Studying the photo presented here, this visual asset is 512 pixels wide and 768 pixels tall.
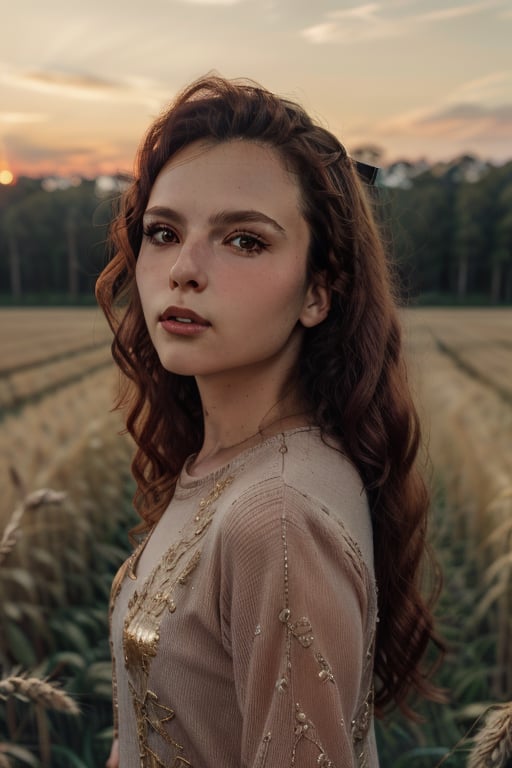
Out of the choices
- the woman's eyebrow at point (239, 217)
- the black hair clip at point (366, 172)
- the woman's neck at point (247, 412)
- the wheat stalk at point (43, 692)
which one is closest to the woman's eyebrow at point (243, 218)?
the woman's eyebrow at point (239, 217)

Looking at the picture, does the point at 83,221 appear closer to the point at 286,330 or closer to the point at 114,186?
the point at 114,186

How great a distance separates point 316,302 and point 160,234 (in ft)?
0.89

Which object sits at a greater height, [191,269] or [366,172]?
[366,172]

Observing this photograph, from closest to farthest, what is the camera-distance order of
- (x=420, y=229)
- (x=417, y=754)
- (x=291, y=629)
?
1. (x=291, y=629)
2. (x=417, y=754)
3. (x=420, y=229)

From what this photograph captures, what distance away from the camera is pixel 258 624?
2.95 ft

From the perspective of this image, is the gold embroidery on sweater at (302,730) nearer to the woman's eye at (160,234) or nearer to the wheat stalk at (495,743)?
the wheat stalk at (495,743)

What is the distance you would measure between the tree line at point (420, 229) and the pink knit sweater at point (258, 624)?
154 centimetres

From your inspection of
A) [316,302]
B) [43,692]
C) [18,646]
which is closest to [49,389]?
[18,646]

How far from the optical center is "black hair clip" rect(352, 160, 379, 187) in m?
1.40

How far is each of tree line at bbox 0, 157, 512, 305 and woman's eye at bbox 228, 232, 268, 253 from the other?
1412 millimetres

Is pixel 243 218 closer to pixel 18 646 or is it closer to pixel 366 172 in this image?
pixel 366 172

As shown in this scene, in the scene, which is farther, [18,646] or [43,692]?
[18,646]

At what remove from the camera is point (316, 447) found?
1118mm

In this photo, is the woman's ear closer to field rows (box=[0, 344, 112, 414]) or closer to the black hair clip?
the black hair clip
